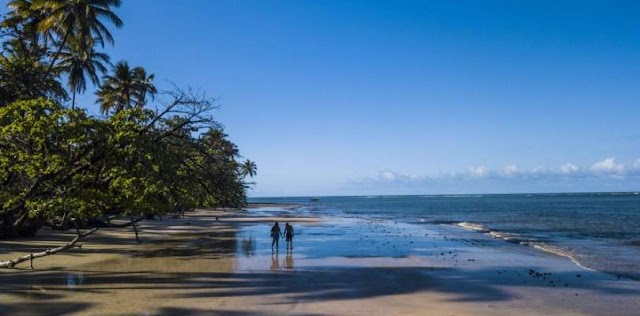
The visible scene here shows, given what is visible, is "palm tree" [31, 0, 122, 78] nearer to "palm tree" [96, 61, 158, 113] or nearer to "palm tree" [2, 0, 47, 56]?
"palm tree" [2, 0, 47, 56]

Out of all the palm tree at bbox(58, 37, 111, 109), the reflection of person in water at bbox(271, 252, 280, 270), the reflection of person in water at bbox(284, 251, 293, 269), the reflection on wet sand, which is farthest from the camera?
the palm tree at bbox(58, 37, 111, 109)

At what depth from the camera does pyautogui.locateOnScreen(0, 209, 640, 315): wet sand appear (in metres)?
13.0

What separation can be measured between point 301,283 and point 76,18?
2363cm

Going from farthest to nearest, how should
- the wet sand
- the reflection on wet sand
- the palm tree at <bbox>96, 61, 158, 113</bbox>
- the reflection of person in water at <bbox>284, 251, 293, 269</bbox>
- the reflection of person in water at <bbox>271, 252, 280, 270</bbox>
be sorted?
the palm tree at <bbox>96, 61, 158, 113</bbox>
the reflection on wet sand
the reflection of person in water at <bbox>284, 251, 293, 269</bbox>
the reflection of person in water at <bbox>271, 252, 280, 270</bbox>
the wet sand

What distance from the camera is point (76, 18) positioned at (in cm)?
3119

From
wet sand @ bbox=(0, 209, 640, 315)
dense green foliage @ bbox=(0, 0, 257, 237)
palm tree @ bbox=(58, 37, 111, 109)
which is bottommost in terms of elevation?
wet sand @ bbox=(0, 209, 640, 315)

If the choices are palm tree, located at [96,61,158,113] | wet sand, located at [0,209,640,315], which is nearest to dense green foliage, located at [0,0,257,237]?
wet sand, located at [0,209,640,315]

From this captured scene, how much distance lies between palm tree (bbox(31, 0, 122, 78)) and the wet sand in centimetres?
1240

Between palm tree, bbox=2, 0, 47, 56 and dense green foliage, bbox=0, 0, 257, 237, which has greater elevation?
palm tree, bbox=2, 0, 47, 56

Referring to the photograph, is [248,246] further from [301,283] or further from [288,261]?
[301,283]

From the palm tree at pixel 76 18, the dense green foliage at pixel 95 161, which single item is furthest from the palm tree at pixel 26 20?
the dense green foliage at pixel 95 161

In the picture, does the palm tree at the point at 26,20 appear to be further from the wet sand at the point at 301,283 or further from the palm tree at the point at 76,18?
the wet sand at the point at 301,283

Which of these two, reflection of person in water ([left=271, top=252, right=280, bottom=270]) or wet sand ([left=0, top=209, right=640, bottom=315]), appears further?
reflection of person in water ([left=271, top=252, right=280, bottom=270])

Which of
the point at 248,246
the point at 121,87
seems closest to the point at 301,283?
the point at 248,246
